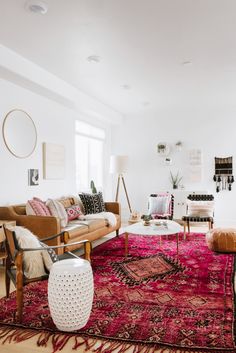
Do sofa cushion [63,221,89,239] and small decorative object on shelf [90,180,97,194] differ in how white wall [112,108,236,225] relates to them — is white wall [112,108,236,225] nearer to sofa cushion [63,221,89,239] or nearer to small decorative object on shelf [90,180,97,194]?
small decorative object on shelf [90,180,97,194]

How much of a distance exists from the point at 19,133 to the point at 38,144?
1.76 feet

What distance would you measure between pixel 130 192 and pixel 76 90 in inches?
131

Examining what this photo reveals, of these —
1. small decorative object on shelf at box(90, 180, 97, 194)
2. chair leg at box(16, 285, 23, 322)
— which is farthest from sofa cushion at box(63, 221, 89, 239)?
small decorative object on shelf at box(90, 180, 97, 194)

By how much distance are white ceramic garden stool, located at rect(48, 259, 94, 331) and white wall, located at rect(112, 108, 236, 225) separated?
5.61 m

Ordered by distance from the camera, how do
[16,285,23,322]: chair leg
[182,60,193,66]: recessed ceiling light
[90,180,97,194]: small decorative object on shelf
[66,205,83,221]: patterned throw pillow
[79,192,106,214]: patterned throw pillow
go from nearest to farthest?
[16,285,23,322]: chair leg → [182,60,193,66]: recessed ceiling light → [66,205,83,221]: patterned throw pillow → [79,192,106,214]: patterned throw pillow → [90,180,97,194]: small decorative object on shelf

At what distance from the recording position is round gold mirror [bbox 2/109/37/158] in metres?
4.52

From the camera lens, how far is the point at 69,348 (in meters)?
2.14

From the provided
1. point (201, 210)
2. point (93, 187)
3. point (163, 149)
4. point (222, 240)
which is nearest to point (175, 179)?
point (163, 149)

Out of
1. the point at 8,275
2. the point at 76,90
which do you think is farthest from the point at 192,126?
the point at 8,275

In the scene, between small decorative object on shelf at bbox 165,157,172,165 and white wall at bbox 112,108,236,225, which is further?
small decorative object on shelf at bbox 165,157,172,165

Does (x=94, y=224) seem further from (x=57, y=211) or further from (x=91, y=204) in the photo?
(x=91, y=204)

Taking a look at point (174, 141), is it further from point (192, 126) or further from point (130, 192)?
point (130, 192)

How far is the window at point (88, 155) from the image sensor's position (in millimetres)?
6945

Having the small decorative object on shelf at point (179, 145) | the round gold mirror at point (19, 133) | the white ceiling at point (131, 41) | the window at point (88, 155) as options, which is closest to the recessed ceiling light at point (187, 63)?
the white ceiling at point (131, 41)
